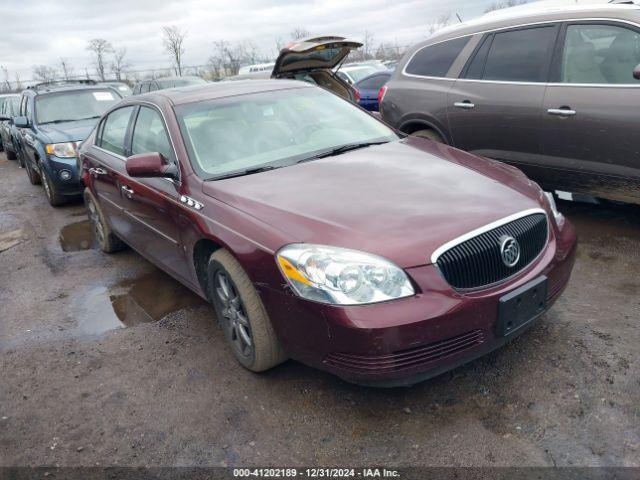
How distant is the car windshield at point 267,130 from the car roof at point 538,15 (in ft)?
6.20

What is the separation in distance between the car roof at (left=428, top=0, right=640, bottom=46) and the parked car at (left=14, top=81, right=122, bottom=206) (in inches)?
192

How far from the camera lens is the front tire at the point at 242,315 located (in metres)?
2.72

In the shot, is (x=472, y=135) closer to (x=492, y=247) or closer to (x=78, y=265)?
(x=492, y=247)

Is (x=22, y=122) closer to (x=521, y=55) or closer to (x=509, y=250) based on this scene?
(x=521, y=55)

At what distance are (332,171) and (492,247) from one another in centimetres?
106

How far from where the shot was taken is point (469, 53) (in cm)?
516

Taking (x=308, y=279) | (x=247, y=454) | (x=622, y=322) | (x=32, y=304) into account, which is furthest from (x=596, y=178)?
(x=32, y=304)

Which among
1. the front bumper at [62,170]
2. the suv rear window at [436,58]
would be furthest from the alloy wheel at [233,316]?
the front bumper at [62,170]

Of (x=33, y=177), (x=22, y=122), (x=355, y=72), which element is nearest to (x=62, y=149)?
(x=22, y=122)

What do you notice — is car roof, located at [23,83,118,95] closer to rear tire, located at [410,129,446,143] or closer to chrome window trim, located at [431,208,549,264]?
rear tire, located at [410,129,446,143]

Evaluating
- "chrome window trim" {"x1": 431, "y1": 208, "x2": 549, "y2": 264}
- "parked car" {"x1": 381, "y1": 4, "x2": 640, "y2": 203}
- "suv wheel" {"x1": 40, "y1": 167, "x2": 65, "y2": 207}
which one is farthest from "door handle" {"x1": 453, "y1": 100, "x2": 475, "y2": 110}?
"suv wheel" {"x1": 40, "y1": 167, "x2": 65, "y2": 207}

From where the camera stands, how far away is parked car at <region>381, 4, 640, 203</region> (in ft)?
13.3

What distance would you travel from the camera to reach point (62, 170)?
23.4ft

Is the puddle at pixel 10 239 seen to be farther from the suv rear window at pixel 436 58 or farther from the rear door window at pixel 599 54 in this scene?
the rear door window at pixel 599 54
